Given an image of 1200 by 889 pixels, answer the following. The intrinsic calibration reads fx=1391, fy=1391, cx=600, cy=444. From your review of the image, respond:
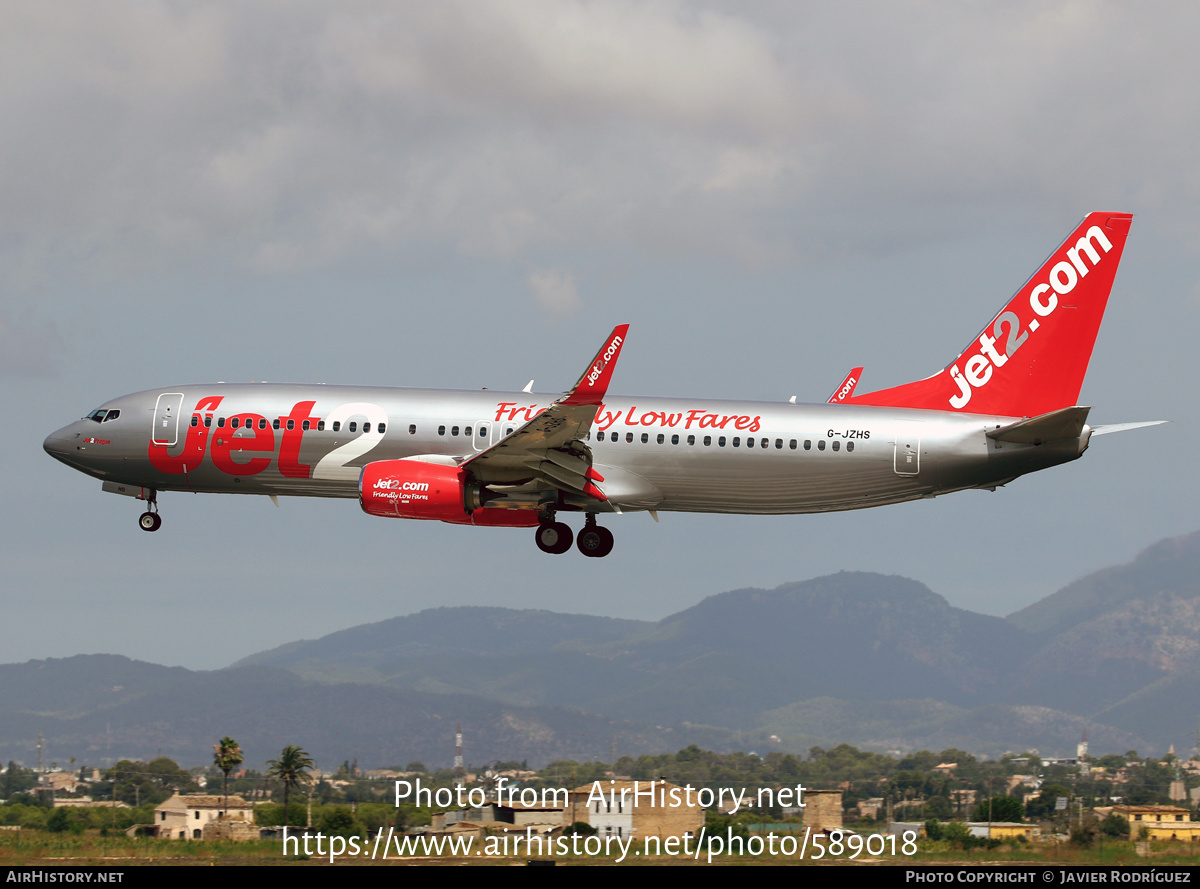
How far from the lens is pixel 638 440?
4769 cm

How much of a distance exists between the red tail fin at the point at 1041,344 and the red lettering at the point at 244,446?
2129 centimetres

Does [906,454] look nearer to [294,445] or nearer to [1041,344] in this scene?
[1041,344]

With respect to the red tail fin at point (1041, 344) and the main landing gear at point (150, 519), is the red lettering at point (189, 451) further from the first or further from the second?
the red tail fin at point (1041, 344)

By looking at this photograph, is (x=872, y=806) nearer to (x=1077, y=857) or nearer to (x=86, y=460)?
(x=1077, y=857)

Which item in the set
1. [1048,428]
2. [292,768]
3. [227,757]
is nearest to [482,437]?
[1048,428]

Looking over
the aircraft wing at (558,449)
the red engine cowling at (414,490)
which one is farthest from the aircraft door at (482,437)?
the red engine cowling at (414,490)

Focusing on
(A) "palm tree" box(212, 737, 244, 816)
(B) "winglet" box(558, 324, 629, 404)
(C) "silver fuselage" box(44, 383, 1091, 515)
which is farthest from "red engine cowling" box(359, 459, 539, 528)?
(A) "palm tree" box(212, 737, 244, 816)

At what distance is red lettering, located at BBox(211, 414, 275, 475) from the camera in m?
49.1

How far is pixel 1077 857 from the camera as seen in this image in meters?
42.2

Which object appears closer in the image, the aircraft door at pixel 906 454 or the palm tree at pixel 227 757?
the aircraft door at pixel 906 454

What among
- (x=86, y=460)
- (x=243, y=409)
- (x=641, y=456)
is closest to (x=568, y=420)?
(x=641, y=456)

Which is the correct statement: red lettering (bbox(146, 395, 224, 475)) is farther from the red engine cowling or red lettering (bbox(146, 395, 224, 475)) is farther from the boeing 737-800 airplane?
the red engine cowling

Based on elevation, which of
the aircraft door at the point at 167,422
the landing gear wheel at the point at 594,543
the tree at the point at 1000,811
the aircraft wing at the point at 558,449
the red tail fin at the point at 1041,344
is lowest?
the tree at the point at 1000,811

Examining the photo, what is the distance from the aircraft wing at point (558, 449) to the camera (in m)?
42.7
